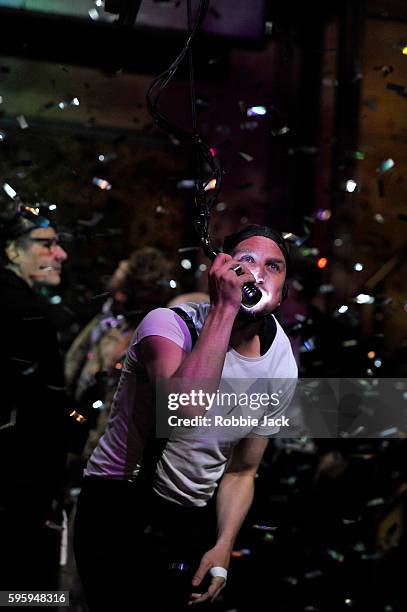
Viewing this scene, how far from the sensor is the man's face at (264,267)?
2186mm

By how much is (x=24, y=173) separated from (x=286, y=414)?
335 cm

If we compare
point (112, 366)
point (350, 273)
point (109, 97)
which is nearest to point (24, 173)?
point (109, 97)

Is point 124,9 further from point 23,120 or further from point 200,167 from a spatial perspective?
point 23,120

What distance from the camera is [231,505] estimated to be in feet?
7.98

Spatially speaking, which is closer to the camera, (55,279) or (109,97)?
(55,279)

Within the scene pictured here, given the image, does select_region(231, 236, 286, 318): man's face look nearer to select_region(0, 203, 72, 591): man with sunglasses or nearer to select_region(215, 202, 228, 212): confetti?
select_region(0, 203, 72, 591): man with sunglasses

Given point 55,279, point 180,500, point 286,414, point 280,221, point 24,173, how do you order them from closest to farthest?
point 180,500
point 286,414
point 55,279
point 24,173
point 280,221

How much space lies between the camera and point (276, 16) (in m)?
→ 5.58

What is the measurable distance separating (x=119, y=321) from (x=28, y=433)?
4.10ft

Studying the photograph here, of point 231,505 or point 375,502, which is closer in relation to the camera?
point 231,505

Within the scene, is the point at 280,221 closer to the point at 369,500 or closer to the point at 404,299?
the point at 404,299

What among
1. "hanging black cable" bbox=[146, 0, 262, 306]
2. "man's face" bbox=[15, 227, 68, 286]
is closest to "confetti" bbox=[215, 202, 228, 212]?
"man's face" bbox=[15, 227, 68, 286]

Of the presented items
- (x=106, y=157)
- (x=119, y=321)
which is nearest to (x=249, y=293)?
(x=119, y=321)

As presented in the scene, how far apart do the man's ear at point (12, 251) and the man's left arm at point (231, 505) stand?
4.30ft
